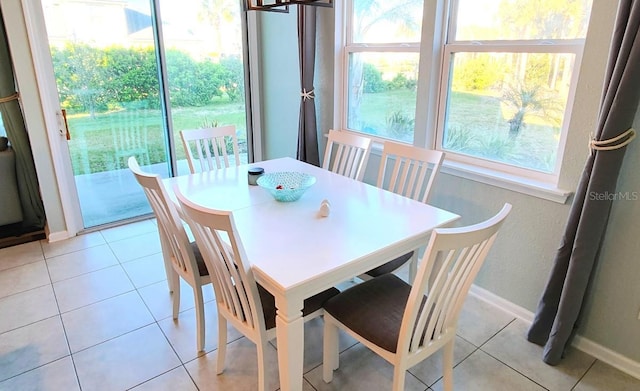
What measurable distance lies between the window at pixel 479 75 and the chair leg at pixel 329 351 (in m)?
1.37

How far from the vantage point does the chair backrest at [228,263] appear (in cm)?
137

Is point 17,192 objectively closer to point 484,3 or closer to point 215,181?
point 215,181

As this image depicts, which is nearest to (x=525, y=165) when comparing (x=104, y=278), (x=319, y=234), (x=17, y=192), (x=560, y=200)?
(x=560, y=200)

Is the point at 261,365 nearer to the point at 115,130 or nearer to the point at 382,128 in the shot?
the point at 382,128

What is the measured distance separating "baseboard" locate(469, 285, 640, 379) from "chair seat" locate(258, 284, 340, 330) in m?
1.18

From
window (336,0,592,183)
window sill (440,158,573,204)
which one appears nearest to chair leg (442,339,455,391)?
A: window sill (440,158,573,204)

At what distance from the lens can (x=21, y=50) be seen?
2.82 m

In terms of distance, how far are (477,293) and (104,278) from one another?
7.95ft

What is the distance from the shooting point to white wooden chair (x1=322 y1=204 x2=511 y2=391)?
1262 mm

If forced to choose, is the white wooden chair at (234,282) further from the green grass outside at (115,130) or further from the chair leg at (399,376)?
the green grass outside at (115,130)

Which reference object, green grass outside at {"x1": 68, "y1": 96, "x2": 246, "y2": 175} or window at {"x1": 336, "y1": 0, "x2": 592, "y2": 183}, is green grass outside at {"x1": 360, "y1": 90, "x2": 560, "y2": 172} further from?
green grass outside at {"x1": 68, "y1": 96, "x2": 246, "y2": 175}

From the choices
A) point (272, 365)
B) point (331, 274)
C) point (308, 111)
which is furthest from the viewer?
point (308, 111)

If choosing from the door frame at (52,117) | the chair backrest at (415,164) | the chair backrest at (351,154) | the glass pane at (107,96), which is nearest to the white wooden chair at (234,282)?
the chair backrest at (415,164)

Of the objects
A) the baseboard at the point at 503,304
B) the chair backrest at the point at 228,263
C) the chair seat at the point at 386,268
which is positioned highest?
the chair backrest at the point at 228,263
